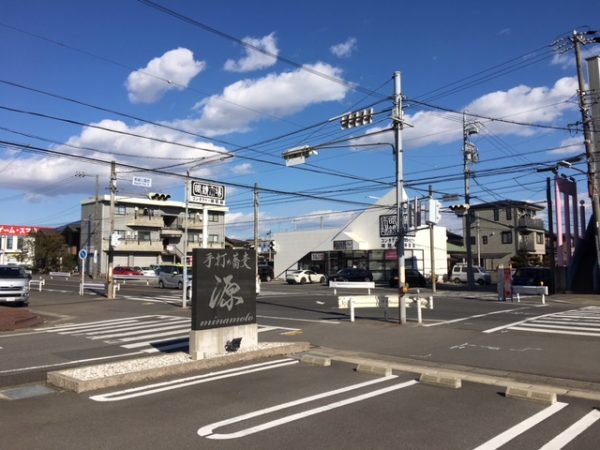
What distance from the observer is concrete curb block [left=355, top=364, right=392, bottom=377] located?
29.4ft

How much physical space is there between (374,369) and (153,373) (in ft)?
12.2

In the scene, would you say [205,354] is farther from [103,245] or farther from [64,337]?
[103,245]

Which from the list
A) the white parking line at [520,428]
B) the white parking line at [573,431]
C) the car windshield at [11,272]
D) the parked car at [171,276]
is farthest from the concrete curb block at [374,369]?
the parked car at [171,276]

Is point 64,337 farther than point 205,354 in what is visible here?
Yes

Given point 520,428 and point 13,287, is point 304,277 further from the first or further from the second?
point 520,428

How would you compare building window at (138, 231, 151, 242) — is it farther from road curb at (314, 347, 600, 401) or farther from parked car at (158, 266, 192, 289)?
road curb at (314, 347, 600, 401)

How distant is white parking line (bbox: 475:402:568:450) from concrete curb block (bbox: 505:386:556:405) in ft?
0.34

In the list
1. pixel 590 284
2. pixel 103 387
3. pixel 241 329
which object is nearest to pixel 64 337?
pixel 241 329

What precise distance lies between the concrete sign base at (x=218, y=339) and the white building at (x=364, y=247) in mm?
41832

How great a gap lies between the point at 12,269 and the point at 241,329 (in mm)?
18766

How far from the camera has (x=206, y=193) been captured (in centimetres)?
1377

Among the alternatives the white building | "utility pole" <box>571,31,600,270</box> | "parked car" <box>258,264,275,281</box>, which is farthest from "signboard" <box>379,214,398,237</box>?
"utility pole" <box>571,31,600,270</box>

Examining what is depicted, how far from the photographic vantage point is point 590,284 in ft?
127

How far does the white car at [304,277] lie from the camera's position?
54406 millimetres
